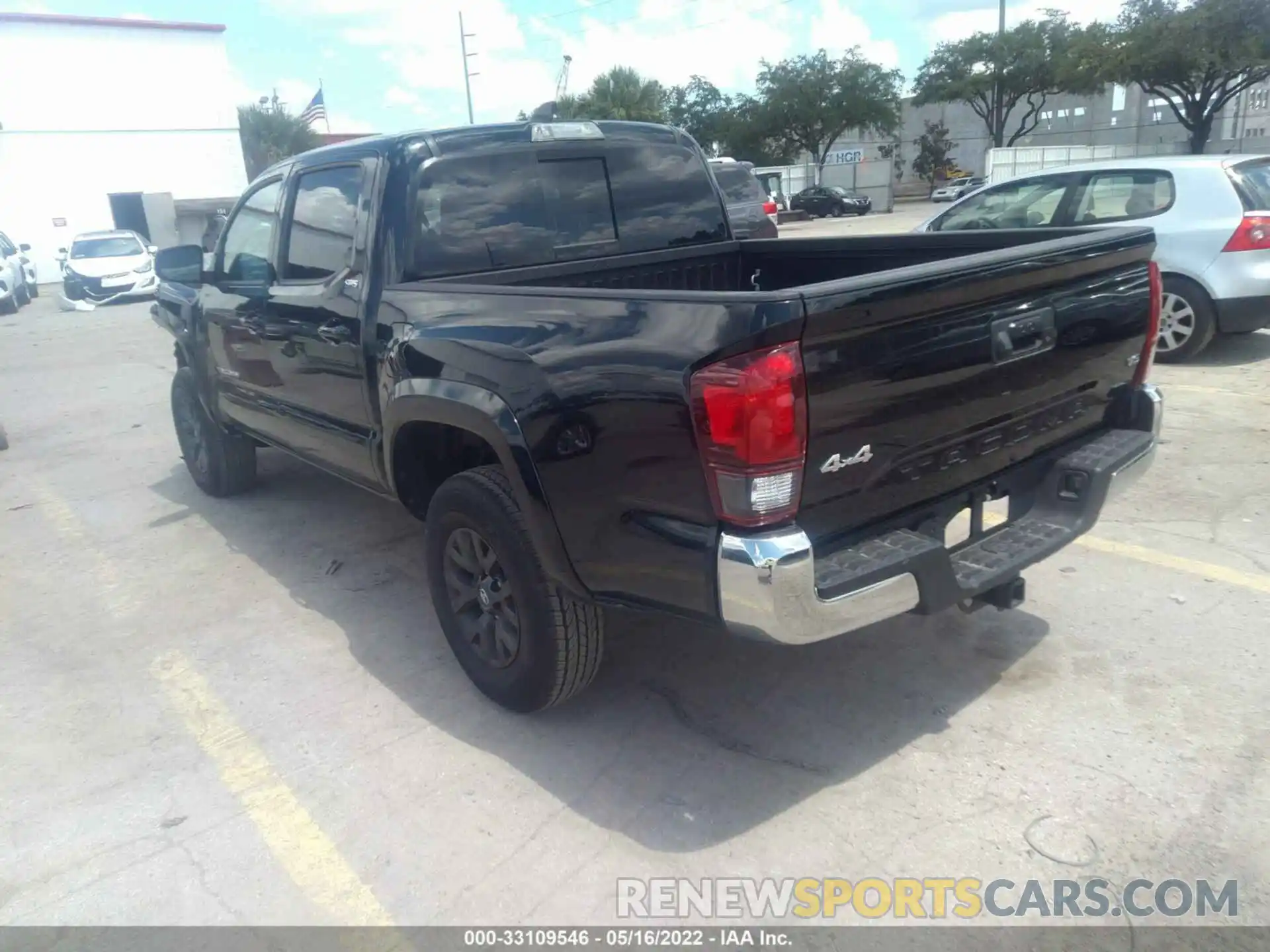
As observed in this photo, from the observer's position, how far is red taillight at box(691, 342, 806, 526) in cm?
235

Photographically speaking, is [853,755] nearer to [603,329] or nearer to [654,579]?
[654,579]

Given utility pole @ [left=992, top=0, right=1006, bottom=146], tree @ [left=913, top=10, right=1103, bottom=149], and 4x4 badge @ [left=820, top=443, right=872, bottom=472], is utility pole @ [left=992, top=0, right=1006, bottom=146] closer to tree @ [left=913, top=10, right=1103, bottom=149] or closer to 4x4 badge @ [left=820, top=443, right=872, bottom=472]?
tree @ [left=913, top=10, right=1103, bottom=149]

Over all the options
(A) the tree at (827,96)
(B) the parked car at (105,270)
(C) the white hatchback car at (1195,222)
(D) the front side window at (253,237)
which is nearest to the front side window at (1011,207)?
(C) the white hatchback car at (1195,222)

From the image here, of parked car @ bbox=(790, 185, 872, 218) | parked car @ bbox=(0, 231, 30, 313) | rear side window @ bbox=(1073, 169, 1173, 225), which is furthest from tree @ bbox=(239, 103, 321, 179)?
rear side window @ bbox=(1073, 169, 1173, 225)

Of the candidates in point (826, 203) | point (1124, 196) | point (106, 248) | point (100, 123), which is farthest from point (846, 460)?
point (100, 123)

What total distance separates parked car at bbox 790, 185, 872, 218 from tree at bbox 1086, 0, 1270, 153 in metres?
10.0

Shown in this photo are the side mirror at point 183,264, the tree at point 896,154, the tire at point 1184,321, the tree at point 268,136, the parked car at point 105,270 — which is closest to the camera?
the side mirror at point 183,264

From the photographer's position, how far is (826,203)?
3947 centimetres

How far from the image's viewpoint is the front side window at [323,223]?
3881mm

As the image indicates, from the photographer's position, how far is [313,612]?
4.46 metres

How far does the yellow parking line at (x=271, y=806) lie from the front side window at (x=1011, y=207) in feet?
22.1

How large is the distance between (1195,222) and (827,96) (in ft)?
154

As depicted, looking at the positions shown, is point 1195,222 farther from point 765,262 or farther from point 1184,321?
point 765,262

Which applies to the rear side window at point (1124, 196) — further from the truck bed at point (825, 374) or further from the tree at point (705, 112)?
the tree at point (705, 112)
